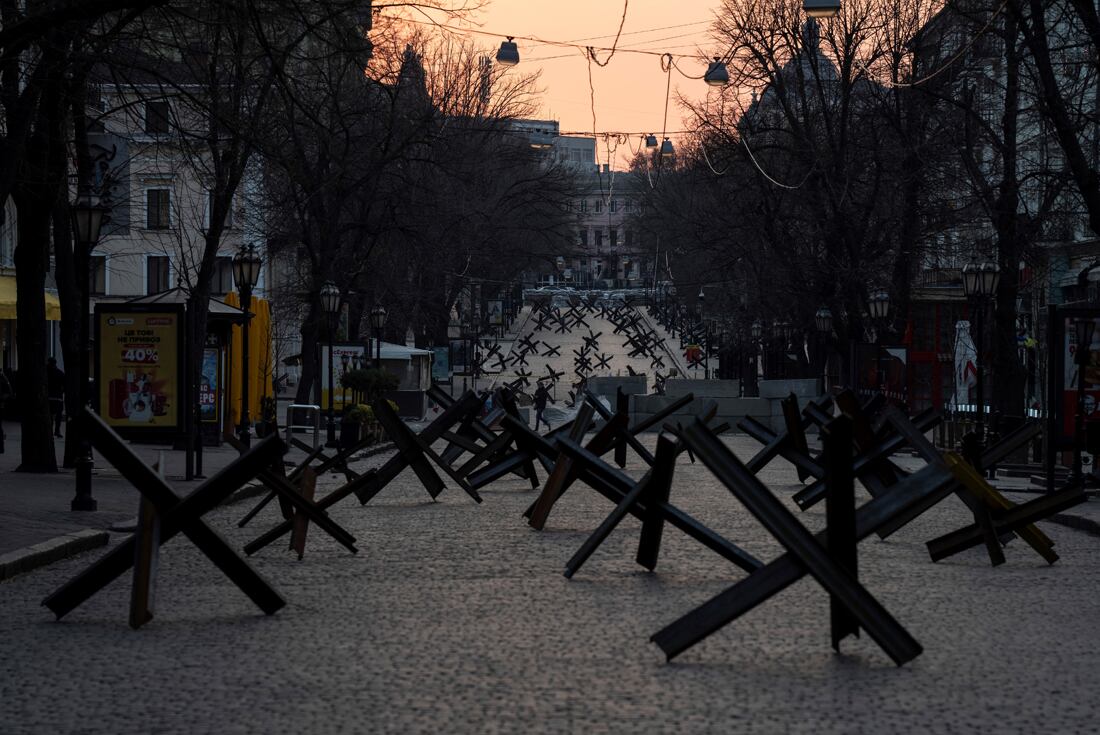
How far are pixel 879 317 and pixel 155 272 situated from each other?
127ft

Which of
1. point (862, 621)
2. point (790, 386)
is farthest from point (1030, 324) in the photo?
point (862, 621)

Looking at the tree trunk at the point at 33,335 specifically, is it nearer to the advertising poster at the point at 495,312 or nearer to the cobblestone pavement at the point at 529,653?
the cobblestone pavement at the point at 529,653

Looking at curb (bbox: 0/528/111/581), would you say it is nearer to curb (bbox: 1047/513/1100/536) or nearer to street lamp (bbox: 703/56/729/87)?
curb (bbox: 1047/513/1100/536)

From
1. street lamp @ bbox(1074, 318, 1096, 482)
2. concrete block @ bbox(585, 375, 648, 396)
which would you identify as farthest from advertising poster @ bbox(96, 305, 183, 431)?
concrete block @ bbox(585, 375, 648, 396)

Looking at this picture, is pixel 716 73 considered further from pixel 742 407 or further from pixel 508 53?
pixel 742 407

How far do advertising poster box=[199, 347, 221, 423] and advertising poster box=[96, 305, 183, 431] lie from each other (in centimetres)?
856

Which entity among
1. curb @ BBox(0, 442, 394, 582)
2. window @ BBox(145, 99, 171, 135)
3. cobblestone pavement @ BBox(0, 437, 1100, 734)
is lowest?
curb @ BBox(0, 442, 394, 582)

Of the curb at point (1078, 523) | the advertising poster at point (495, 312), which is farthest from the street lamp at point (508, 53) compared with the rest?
the advertising poster at point (495, 312)

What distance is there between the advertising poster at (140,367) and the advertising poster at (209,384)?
856cm

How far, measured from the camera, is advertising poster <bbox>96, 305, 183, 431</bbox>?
21.3 m

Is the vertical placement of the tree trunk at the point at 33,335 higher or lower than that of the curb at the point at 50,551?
higher

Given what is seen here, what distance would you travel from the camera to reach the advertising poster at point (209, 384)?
100.0 ft

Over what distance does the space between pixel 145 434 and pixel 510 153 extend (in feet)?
148

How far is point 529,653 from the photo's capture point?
8.01m
